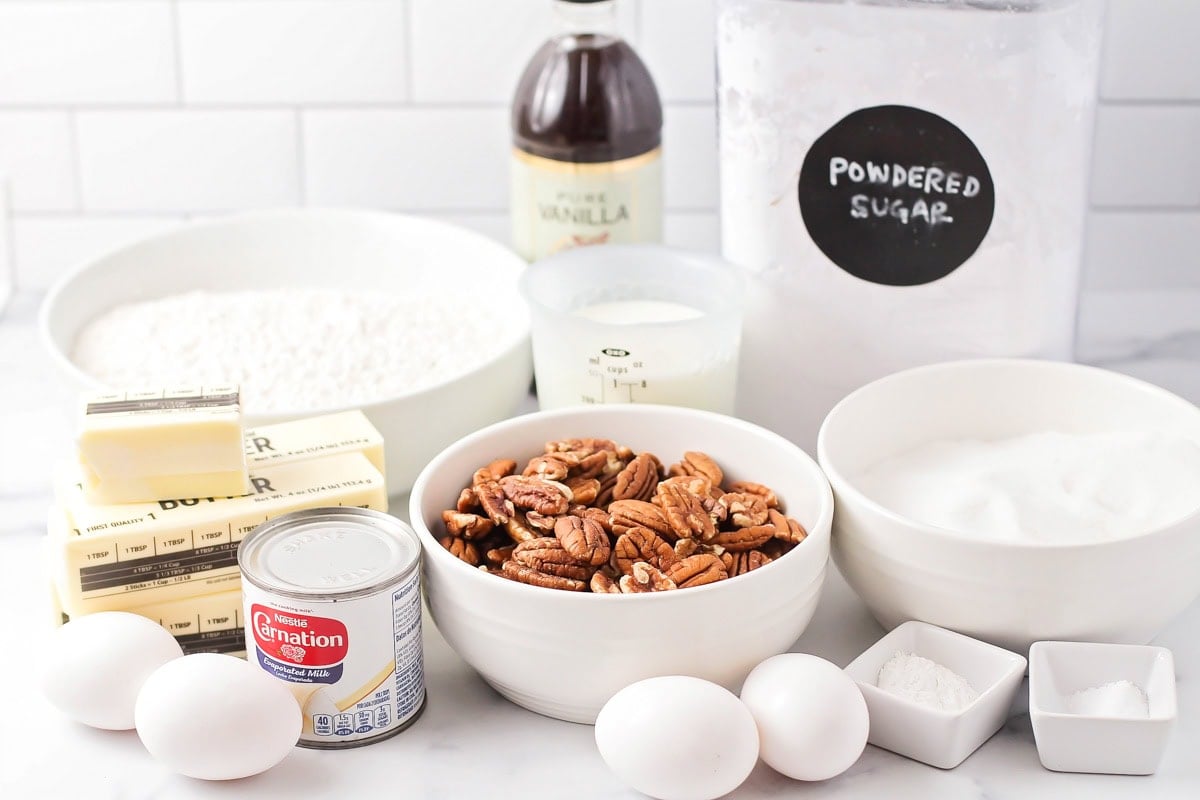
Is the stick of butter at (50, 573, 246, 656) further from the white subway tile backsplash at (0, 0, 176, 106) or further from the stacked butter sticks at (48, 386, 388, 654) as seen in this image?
the white subway tile backsplash at (0, 0, 176, 106)

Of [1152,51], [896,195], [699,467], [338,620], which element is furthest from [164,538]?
[1152,51]

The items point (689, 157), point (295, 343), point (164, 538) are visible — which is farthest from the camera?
point (689, 157)

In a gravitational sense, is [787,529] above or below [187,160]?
below

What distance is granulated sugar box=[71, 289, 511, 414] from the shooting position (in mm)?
1067

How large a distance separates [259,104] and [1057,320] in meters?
0.78

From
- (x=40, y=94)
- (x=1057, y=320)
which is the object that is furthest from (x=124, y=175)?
(x=1057, y=320)

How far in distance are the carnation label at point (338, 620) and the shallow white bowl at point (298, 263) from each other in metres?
0.31

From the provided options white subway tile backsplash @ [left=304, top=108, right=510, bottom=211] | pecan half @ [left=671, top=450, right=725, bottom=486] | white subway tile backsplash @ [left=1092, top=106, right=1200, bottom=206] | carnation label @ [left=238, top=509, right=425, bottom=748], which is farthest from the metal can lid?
white subway tile backsplash @ [left=1092, top=106, right=1200, bottom=206]

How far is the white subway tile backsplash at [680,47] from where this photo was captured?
1.32 meters

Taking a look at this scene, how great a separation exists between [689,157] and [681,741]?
78 centimetres

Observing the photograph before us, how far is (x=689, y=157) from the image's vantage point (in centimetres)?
139

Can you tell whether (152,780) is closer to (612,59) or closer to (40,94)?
(612,59)

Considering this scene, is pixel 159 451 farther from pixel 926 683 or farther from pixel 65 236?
pixel 65 236

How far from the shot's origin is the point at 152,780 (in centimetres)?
79
